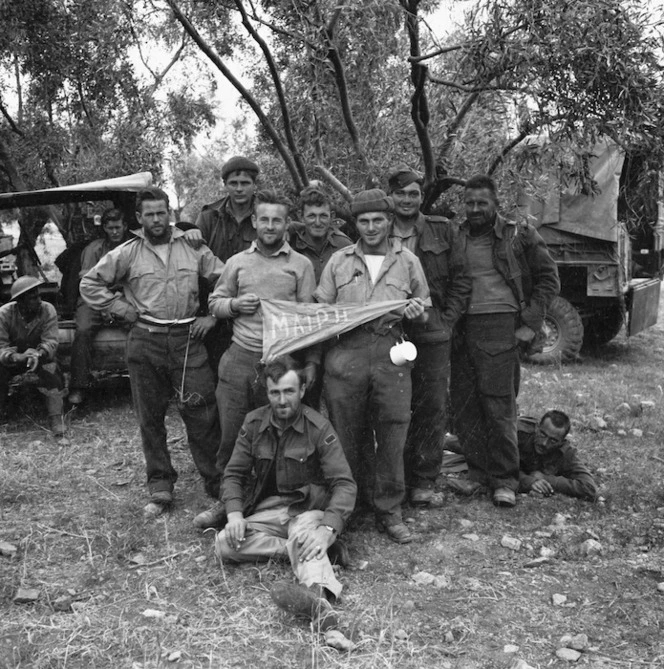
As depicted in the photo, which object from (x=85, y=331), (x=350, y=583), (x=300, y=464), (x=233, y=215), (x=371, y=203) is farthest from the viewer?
(x=85, y=331)

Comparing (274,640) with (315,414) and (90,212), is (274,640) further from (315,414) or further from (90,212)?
(90,212)

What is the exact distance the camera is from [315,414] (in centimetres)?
403

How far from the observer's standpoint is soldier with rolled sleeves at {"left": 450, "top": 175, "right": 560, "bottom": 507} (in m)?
4.70

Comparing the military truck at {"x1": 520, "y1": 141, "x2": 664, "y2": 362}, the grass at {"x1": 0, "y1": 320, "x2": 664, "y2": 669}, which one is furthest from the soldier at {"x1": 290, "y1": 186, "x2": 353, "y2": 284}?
the military truck at {"x1": 520, "y1": 141, "x2": 664, "y2": 362}

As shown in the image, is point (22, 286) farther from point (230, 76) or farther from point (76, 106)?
point (76, 106)

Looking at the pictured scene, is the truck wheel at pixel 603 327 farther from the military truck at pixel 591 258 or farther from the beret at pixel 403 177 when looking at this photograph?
the beret at pixel 403 177

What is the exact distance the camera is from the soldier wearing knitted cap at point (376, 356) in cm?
426

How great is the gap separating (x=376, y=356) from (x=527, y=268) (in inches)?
47.7

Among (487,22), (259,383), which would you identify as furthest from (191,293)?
(487,22)

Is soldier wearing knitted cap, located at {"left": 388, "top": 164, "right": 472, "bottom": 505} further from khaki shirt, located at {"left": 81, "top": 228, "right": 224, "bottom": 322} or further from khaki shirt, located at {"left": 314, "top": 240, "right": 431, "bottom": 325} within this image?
khaki shirt, located at {"left": 81, "top": 228, "right": 224, "bottom": 322}

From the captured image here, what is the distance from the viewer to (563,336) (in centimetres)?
921

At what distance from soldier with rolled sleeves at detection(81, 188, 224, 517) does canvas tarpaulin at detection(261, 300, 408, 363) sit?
18.5 inches

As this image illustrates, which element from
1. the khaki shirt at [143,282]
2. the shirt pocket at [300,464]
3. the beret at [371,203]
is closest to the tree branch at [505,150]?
the beret at [371,203]

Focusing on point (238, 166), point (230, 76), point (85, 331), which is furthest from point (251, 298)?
point (85, 331)
